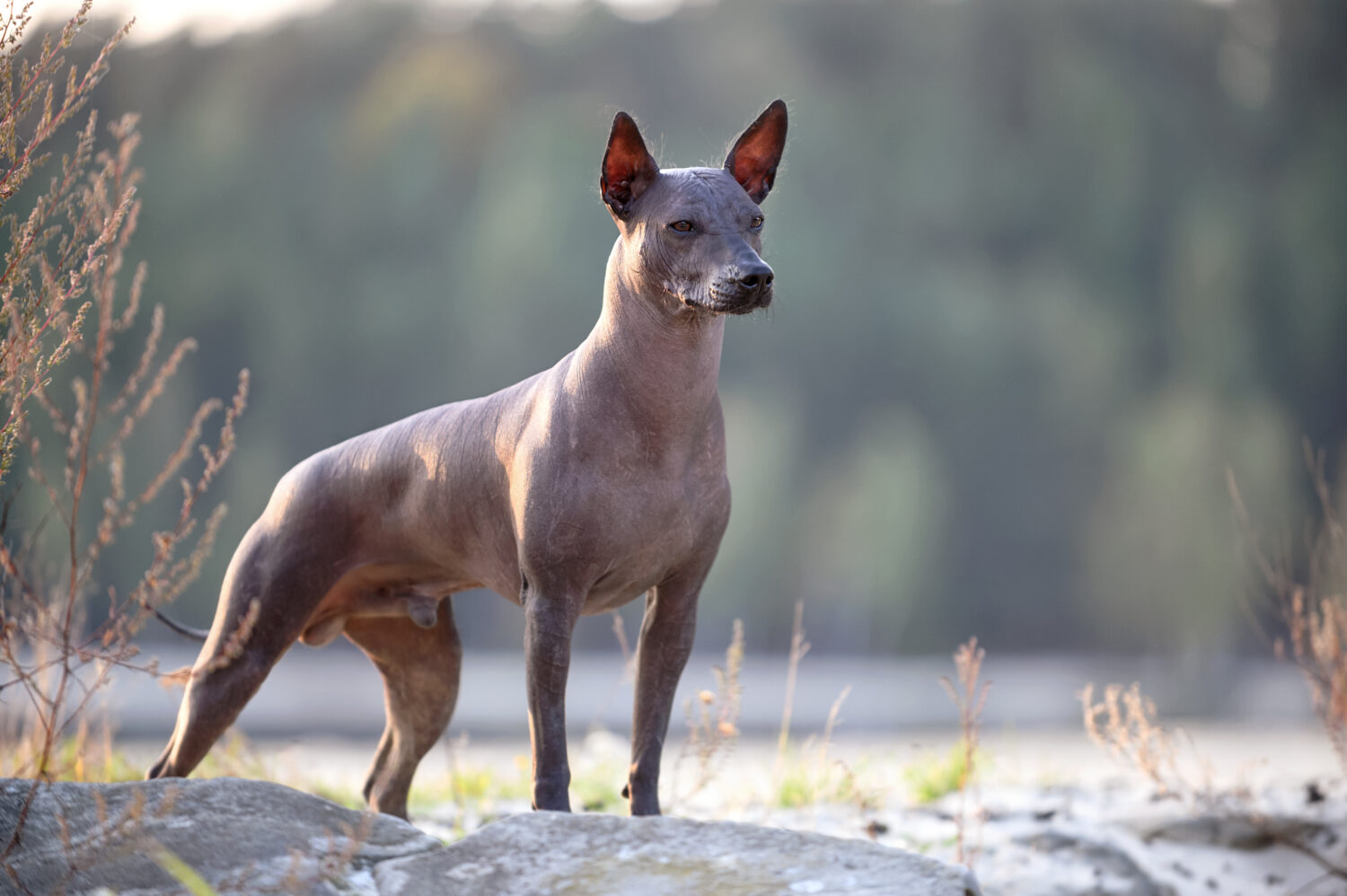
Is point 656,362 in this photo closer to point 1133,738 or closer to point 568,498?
point 568,498

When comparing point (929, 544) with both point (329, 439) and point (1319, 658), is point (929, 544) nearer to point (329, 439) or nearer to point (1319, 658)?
point (329, 439)

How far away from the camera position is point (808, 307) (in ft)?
65.3

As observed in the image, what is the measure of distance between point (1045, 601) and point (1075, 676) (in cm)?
161

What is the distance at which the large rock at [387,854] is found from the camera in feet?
7.82

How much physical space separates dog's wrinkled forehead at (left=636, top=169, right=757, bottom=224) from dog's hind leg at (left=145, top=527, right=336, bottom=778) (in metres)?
1.40

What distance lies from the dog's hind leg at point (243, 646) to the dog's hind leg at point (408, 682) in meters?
0.38

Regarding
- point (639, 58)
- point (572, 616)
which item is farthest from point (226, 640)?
point (639, 58)

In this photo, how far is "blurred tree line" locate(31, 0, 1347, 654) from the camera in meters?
17.7

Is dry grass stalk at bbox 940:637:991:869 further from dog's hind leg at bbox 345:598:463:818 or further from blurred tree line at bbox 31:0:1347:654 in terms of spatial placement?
blurred tree line at bbox 31:0:1347:654

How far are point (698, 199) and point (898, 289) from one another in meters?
17.2

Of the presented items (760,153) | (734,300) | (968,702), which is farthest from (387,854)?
(968,702)

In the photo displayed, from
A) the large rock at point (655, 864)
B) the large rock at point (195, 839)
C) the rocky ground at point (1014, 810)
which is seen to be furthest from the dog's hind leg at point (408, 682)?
the large rock at point (655, 864)

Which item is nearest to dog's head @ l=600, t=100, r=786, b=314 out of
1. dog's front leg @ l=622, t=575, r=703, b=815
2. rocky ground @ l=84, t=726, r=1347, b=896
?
dog's front leg @ l=622, t=575, r=703, b=815

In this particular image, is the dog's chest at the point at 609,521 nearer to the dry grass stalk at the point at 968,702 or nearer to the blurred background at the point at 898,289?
the dry grass stalk at the point at 968,702
